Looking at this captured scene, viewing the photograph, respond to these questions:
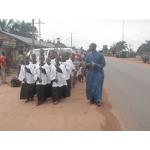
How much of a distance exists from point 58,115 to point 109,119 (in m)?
1.39

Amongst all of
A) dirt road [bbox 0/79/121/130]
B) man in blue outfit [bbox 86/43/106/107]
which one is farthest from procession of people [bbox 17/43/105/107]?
dirt road [bbox 0/79/121/130]

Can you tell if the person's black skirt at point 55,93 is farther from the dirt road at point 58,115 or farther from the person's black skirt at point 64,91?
the person's black skirt at point 64,91

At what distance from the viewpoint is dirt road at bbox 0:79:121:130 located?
806cm

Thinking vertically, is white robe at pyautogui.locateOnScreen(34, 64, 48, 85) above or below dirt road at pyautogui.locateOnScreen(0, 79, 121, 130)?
above

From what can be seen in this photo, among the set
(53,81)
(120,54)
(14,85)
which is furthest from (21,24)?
(53,81)

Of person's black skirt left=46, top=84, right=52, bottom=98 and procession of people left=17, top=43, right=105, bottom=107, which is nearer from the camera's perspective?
procession of people left=17, top=43, right=105, bottom=107

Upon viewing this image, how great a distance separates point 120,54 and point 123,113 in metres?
72.3

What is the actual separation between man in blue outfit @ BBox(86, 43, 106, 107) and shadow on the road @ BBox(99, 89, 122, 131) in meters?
0.37

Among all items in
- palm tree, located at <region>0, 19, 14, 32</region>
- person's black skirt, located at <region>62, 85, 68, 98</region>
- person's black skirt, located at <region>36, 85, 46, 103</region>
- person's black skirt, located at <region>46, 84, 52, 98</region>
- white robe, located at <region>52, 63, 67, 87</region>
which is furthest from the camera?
palm tree, located at <region>0, 19, 14, 32</region>

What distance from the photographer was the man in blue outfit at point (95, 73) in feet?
35.1

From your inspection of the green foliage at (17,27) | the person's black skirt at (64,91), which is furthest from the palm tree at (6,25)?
the person's black skirt at (64,91)

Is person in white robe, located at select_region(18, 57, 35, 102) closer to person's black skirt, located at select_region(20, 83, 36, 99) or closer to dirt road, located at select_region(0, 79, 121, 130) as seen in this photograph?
person's black skirt, located at select_region(20, 83, 36, 99)

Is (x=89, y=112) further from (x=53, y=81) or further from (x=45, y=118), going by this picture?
(x=53, y=81)

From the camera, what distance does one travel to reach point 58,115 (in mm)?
9344
